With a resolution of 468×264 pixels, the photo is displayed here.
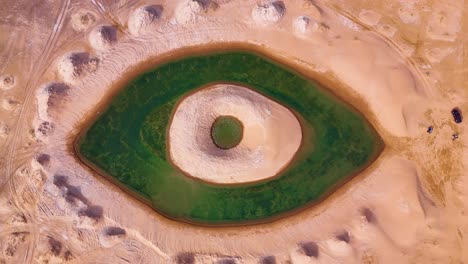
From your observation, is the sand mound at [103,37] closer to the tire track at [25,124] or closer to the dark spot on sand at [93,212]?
the tire track at [25,124]

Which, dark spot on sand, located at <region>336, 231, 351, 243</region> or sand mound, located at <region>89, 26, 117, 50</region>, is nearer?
dark spot on sand, located at <region>336, 231, 351, 243</region>

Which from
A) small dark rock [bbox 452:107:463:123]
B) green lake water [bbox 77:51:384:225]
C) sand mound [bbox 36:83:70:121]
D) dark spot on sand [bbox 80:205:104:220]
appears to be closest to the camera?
dark spot on sand [bbox 80:205:104:220]

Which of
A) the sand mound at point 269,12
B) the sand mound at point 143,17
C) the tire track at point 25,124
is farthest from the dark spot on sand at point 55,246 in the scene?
the sand mound at point 269,12

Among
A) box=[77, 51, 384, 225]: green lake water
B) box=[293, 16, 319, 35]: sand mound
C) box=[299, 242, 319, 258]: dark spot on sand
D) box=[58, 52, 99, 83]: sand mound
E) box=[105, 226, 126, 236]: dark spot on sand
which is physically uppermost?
box=[293, 16, 319, 35]: sand mound

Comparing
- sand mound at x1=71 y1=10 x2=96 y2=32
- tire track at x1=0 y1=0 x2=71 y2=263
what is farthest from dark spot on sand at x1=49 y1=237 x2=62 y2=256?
sand mound at x1=71 y1=10 x2=96 y2=32

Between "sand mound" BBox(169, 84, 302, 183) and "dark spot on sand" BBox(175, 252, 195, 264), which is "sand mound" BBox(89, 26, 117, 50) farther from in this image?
"dark spot on sand" BBox(175, 252, 195, 264)

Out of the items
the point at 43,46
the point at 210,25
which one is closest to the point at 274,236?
the point at 210,25
